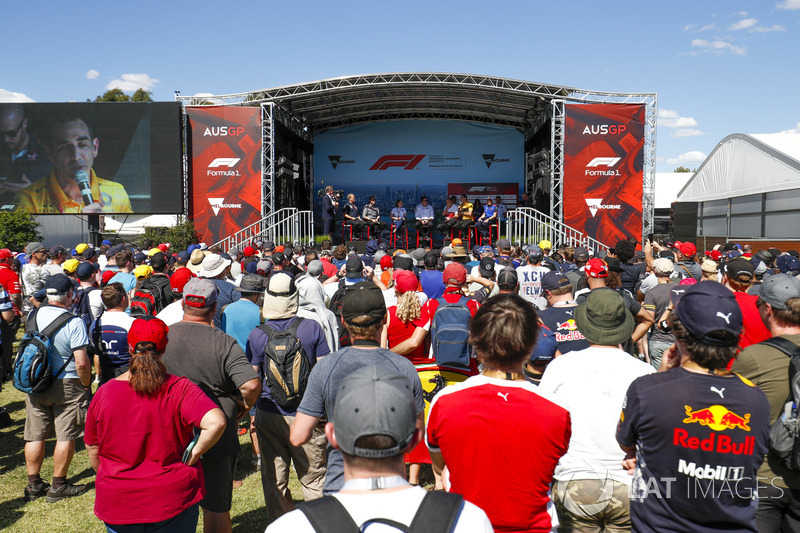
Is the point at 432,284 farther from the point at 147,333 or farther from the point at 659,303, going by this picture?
the point at 147,333

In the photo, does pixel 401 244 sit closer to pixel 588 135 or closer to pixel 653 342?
pixel 588 135

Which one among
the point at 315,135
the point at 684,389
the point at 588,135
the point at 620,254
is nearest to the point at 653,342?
the point at 620,254

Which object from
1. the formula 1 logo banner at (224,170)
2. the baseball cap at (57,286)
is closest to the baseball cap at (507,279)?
the baseball cap at (57,286)

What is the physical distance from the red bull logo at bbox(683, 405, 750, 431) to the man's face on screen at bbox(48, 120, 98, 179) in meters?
18.1

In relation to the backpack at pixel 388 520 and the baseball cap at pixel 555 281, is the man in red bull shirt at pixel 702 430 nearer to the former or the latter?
the backpack at pixel 388 520

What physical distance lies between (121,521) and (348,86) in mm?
16107

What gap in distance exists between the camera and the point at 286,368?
314cm

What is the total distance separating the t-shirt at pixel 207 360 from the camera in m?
2.91

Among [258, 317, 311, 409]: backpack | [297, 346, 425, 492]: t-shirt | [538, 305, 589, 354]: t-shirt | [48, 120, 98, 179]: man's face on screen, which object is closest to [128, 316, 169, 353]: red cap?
[297, 346, 425, 492]: t-shirt

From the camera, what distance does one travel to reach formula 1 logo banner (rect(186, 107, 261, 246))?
16547mm

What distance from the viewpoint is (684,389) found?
6.01 feet

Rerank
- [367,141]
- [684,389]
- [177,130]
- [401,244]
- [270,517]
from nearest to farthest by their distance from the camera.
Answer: [684,389] → [270,517] → [177,130] → [401,244] → [367,141]

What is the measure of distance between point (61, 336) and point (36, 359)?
22cm

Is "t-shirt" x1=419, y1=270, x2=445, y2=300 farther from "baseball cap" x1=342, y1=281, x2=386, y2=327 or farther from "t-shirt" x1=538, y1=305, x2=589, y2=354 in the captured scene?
"baseball cap" x1=342, y1=281, x2=386, y2=327
